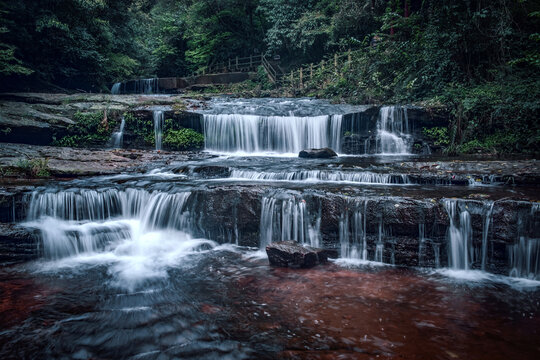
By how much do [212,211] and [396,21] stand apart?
14.9 m

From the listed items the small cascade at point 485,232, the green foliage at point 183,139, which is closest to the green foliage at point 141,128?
the green foliage at point 183,139

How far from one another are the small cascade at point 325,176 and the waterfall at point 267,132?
518 cm

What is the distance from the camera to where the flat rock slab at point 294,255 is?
5.45 m

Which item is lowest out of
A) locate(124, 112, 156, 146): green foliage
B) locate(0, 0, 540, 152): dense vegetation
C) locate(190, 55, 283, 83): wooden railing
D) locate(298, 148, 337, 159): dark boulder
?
locate(298, 148, 337, 159): dark boulder

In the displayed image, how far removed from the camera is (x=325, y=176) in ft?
28.1

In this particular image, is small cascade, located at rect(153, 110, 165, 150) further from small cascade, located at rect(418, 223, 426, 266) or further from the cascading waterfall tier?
small cascade, located at rect(418, 223, 426, 266)

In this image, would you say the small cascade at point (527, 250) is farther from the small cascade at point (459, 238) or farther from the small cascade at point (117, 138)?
the small cascade at point (117, 138)

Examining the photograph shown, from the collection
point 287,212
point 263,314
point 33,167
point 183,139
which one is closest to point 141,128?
point 183,139

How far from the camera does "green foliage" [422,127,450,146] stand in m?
12.2

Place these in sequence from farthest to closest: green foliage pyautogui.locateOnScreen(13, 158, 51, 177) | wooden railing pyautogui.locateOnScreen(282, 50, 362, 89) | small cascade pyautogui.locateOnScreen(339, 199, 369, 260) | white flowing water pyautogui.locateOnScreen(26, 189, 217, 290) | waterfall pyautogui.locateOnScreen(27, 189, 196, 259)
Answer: wooden railing pyautogui.locateOnScreen(282, 50, 362, 89) < green foliage pyautogui.locateOnScreen(13, 158, 51, 177) < waterfall pyautogui.locateOnScreen(27, 189, 196, 259) < white flowing water pyautogui.locateOnScreen(26, 189, 217, 290) < small cascade pyautogui.locateOnScreen(339, 199, 369, 260)

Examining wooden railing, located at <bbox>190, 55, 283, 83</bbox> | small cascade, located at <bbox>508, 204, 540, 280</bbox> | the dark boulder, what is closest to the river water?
small cascade, located at <bbox>508, 204, 540, 280</bbox>

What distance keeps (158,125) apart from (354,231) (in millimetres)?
11311

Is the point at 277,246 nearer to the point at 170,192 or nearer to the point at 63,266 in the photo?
the point at 170,192

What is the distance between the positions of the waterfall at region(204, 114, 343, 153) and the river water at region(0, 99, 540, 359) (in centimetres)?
492
